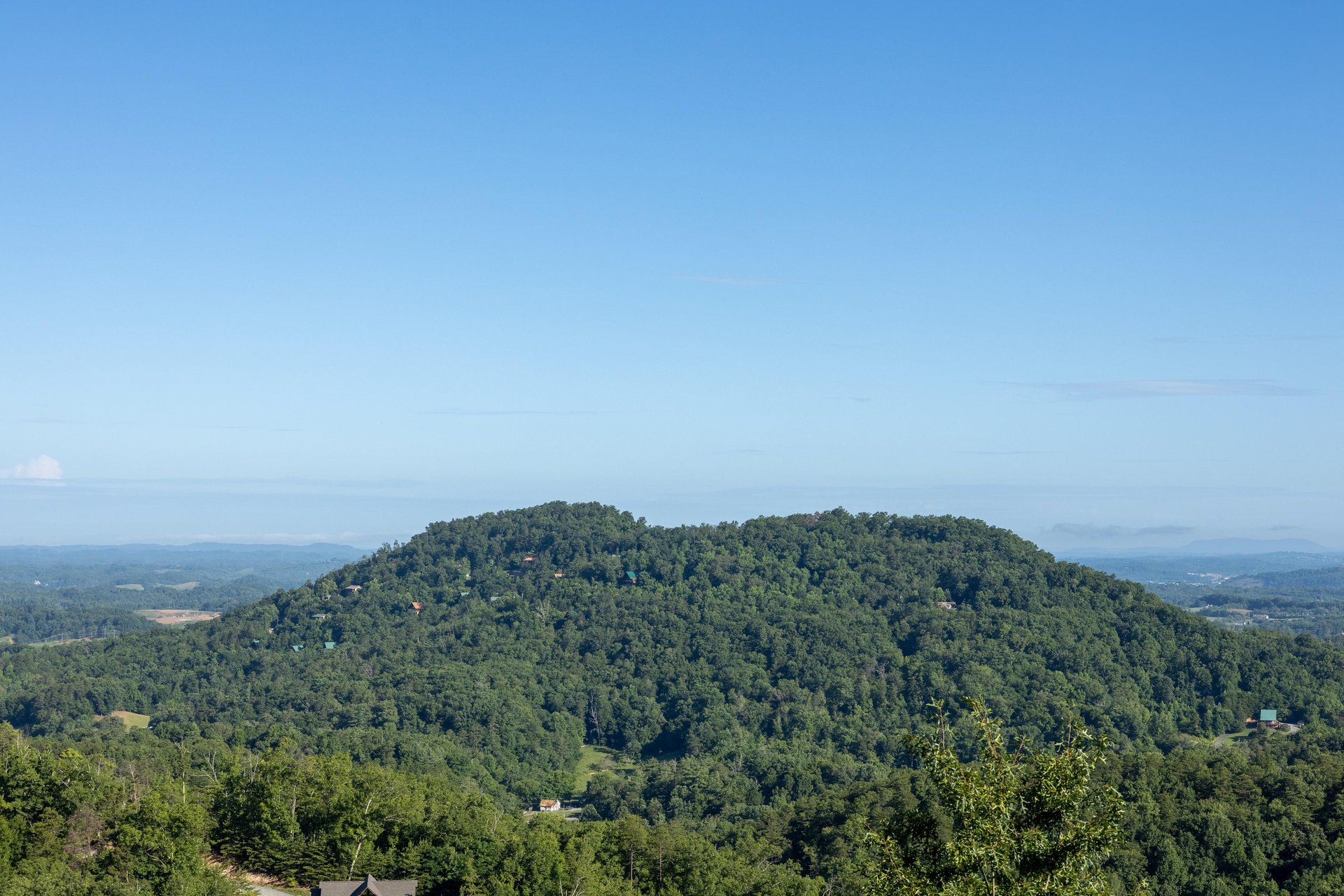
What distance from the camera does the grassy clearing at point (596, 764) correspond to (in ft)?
295

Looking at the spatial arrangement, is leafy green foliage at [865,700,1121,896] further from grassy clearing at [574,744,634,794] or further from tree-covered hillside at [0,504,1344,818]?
grassy clearing at [574,744,634,794]

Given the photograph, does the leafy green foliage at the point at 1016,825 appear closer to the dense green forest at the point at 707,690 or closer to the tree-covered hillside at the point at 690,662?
the dense green forest at the point at 707,690

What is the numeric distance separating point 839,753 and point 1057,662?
89.2 ft

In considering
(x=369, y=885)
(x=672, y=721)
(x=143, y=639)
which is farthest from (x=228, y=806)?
(x=143, y=639)

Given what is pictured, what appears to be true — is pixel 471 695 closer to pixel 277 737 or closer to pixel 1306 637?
pixel 277 737

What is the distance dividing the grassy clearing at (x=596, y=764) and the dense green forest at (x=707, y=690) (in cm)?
72

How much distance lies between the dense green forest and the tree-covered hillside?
351 millimetres

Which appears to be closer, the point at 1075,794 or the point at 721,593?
the point at 1075,794

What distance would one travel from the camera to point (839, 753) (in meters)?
85.4

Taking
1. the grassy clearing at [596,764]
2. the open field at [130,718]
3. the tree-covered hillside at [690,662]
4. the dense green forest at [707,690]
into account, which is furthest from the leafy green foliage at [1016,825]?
the open field at [130,718]

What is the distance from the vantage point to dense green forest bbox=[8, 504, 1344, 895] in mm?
47625

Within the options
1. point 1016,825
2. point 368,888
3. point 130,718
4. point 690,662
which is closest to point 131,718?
point 130,718

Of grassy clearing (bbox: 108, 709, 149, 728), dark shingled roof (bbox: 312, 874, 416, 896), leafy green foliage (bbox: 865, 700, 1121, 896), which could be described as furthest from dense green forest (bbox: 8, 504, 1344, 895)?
leafy green foliage (bbox: 865, 700, 1121, 896)

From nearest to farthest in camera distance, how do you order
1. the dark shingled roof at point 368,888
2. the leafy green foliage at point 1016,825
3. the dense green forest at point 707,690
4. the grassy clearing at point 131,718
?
the leafy green foliage at point 1016,825 → the dark shingled roof at point 368,888 → the dense green forest at point 707,690 → the grassy clearing at point 131,718
